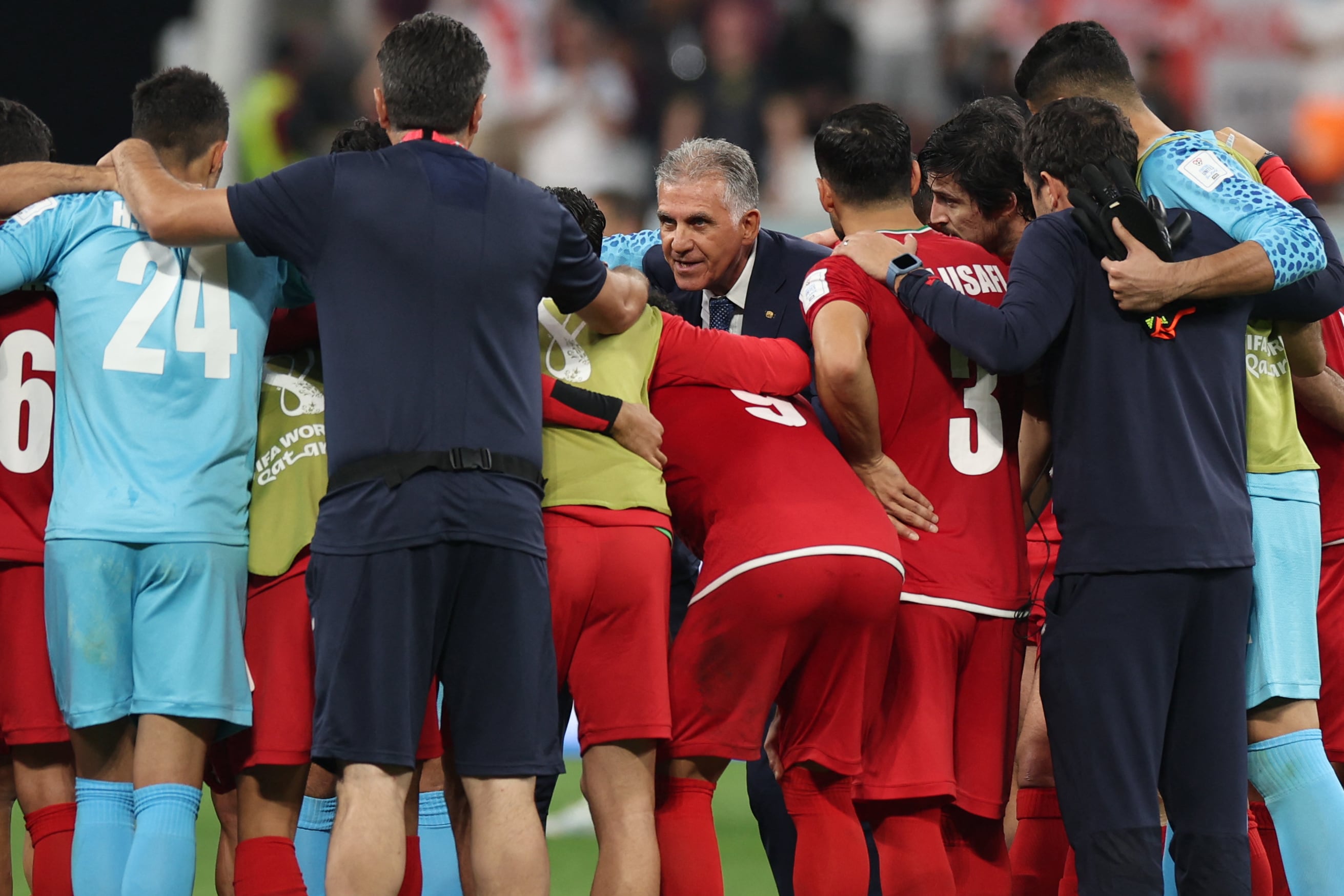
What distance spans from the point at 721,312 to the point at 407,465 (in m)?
1.90

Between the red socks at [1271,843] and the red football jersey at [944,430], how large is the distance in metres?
1.48

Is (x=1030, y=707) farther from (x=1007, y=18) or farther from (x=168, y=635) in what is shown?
(x=1007, y=18)

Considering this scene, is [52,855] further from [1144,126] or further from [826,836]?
[1144,126]

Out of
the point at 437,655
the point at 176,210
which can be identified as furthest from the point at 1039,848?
the point at 176,210

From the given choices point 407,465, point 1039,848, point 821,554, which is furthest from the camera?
point 1039,848

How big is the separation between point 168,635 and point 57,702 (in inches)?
19.0

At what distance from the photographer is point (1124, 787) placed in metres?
3.91

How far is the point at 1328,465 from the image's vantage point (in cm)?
510

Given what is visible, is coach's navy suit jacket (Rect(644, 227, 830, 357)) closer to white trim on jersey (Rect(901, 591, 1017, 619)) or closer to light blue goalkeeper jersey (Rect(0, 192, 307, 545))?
white trim on jersey (Rect(901, 591, 1017, 619))

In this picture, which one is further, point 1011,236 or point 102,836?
point 1011,236

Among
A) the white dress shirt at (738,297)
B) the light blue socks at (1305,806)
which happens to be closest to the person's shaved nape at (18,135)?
the white dress shirt at (738,297)

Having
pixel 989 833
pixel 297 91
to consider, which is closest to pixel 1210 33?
pixel 297 91

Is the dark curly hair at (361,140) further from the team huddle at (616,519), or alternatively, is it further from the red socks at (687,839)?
the red socks at (687,839)

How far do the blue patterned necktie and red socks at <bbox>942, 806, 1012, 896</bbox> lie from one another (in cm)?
189
